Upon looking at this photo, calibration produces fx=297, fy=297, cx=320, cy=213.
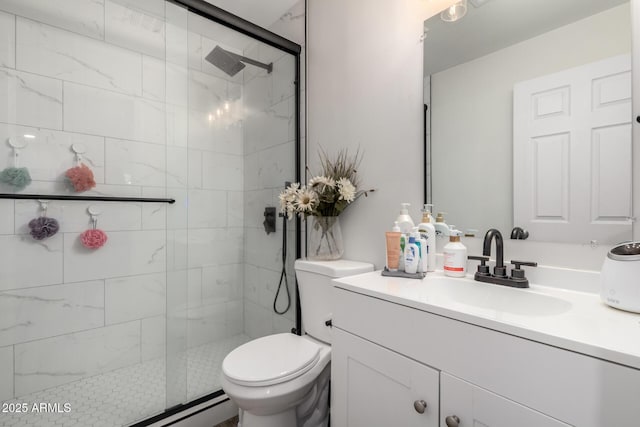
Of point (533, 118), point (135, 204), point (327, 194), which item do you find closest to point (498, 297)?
point (533, 118)

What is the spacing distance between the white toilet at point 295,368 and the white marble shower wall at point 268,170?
49 cm

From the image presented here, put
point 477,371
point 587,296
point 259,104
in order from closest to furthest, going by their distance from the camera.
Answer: point 477,371
point 587,296
point 259,104

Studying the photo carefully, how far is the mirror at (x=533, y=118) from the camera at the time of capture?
0.86 meters

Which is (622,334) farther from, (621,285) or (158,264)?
(158,264)

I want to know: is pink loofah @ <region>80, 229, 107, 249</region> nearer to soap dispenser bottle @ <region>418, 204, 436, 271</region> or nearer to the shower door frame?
the shower door frame

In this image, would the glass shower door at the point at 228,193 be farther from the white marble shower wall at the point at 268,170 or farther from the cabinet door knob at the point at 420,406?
the cabinet door knob at the point at 420,406

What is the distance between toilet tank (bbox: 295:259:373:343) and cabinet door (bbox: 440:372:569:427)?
2.18 feet

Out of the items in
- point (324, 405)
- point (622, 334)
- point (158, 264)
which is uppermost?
point (622, 334)

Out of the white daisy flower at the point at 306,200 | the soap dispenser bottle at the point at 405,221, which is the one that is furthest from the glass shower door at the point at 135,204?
the soap dispenser bottle at the point at 405,221

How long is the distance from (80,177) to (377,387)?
1.89 m

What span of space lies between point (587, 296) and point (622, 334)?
335 millimetres

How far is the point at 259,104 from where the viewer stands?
77.0 inches

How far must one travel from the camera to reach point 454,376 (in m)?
0.70

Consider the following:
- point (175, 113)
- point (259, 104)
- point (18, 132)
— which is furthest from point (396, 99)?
point (18, 132)
